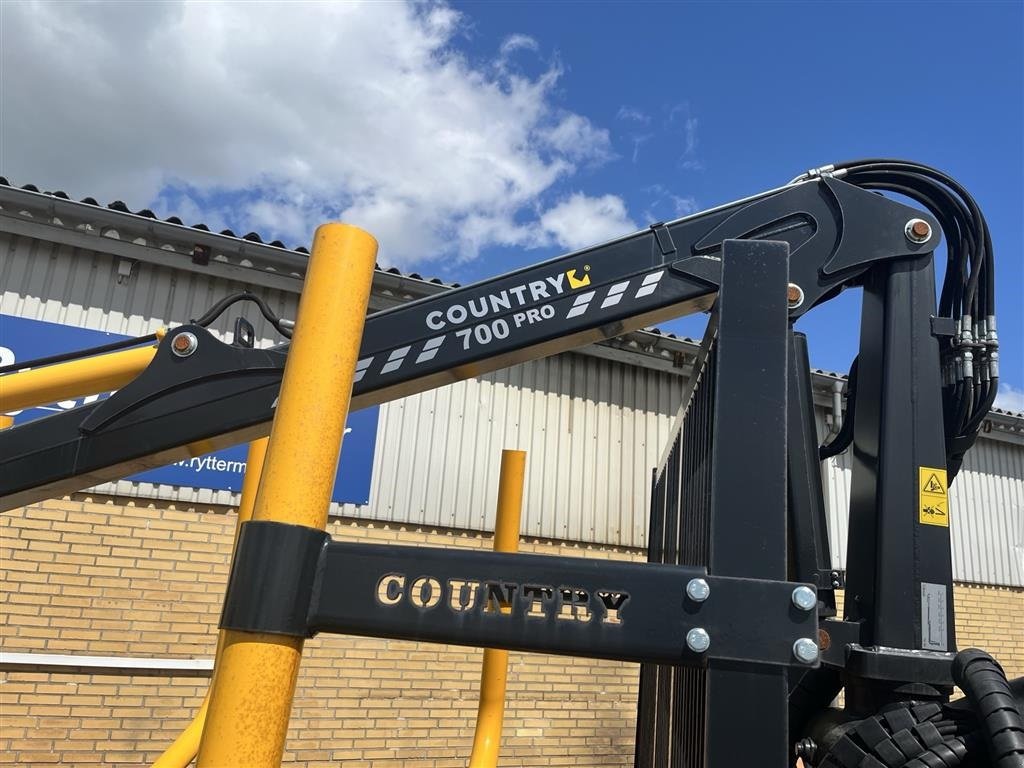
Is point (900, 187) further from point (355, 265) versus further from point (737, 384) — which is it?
point (355, 265)

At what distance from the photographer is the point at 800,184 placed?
2.46m

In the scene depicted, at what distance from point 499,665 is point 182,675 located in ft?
13.3

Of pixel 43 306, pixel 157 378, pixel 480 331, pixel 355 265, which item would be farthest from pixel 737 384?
pixel 43 306

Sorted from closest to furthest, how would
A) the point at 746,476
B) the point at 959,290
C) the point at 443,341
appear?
the point at 746,476
the point at 443,341
the point at 959,290

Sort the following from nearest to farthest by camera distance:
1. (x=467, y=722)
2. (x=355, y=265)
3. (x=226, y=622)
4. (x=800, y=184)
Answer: (x=226, y=622) → (x=355, y=265) → (x=800, y=184) → (x=467, y=722)

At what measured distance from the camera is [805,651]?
127 centimetres

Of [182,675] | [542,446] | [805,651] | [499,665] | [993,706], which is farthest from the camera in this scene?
[542,446]

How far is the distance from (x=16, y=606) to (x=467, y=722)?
4.14 meters

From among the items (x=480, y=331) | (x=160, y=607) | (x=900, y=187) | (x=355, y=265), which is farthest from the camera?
(x=160, y=607)

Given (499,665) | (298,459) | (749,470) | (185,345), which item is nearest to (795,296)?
(749,470)

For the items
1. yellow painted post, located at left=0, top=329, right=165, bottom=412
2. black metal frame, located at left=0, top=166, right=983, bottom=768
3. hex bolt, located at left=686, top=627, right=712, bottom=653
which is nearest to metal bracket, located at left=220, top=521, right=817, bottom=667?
hex bolt, located at left=686, top=627, right=712, bottom=653

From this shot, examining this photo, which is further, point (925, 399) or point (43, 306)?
point (43, 306)

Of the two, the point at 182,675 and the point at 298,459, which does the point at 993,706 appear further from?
the point at 182,675

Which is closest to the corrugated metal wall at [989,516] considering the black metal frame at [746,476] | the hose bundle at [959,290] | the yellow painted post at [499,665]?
the yellow painted post at [499,665]
